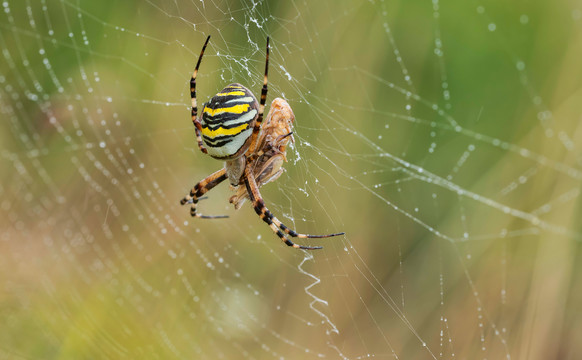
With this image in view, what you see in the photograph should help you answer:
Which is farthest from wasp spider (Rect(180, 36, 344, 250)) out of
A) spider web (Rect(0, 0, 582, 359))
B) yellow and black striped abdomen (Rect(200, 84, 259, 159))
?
spider web (Rect(0, 0, 582, 359))

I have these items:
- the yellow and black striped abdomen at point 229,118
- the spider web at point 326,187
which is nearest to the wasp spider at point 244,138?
the yellow and black striped abdomen at point 229,118

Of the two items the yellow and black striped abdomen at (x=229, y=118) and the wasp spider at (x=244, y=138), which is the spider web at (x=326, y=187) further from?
the yellow and black striped abdomen at (x=229, y=118)

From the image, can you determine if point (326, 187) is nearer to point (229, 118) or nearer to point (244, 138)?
point (244, 138)

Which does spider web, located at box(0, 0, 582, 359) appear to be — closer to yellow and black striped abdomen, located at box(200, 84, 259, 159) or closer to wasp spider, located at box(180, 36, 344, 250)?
wasp spider, located at box(180, 36, 344, 250)

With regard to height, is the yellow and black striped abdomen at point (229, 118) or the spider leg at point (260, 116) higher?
the spider leg at point (260, 116)

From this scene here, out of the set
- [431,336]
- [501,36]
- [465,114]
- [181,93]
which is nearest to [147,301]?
[181,93]

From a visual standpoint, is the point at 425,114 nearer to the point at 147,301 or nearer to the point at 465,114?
the point at 465,114
